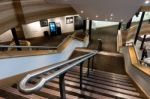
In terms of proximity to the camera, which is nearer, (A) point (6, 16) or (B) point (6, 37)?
(A) point (6, 16)

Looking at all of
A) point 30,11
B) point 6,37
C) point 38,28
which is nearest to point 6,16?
point 30,11

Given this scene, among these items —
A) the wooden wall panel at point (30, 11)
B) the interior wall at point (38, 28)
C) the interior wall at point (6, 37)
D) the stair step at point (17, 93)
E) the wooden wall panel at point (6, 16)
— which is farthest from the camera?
the interior wall at point (38, 28)

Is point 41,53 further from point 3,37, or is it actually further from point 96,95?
point 3,37

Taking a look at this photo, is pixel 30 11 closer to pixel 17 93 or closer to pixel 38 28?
pixel 17 93

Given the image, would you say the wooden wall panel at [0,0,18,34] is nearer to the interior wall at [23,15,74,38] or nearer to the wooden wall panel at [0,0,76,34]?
the wooden wall panel at [0,0,76,34]

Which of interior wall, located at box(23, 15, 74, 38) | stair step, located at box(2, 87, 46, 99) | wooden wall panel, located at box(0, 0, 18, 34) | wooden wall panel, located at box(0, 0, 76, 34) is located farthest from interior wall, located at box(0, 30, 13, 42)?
stair step, located at box(2, 87, 46, 99)

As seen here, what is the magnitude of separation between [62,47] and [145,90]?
15.4 feet

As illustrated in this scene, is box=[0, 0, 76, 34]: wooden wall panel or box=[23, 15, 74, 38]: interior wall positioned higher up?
box=[0, 0, 76, 34]: wooden wall panel

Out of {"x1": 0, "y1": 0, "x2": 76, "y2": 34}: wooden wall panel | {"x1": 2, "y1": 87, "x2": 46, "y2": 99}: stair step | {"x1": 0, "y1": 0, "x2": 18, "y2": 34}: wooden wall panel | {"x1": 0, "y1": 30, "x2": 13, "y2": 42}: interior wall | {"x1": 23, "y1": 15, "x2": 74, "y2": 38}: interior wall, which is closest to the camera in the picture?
{"x1": 2, "y1": 87, "x2": 46, "y2": 99}: stair step

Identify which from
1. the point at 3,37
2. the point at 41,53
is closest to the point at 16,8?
the point at 41,53

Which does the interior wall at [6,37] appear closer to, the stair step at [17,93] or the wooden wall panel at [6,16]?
the wooden wall panel at [6,16]

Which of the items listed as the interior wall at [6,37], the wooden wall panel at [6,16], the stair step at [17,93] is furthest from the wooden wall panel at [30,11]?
the interior wall at [6,37]

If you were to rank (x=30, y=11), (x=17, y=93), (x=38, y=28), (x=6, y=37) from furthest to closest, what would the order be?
(x=38, y=28), (x=6, y=37), (x=30, y=11), (x=17, y=93)

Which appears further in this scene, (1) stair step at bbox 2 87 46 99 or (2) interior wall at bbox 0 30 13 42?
(2) interior wall at bbox 0 30 13 42
